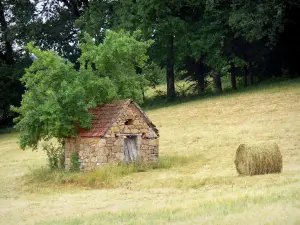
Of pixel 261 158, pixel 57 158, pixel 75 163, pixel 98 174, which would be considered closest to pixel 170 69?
pixel 57 158

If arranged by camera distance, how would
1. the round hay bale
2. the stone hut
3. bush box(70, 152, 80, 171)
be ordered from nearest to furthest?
1. the round hay bale
2. the stone hut
3. bush box(70, 152, 80, 171)

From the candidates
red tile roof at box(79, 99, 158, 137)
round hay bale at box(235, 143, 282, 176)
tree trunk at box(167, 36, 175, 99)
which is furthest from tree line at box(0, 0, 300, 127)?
round hay bale at box(235, 143, 282, 176)

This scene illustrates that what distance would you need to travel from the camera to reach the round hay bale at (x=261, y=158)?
18734mm

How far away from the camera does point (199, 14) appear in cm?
4712

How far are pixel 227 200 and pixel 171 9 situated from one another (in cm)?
3293

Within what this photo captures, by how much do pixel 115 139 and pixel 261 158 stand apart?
7585 mm

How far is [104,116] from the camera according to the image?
25469mm

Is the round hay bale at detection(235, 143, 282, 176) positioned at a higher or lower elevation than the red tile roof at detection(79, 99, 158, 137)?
lower

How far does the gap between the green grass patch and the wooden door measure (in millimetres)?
385

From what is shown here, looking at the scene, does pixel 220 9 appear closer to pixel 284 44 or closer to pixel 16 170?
pixel 284 44

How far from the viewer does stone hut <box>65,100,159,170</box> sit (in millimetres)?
24281

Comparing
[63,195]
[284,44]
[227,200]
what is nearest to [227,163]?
[63,195]

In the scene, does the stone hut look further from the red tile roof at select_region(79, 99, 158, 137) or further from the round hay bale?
the round hay bale

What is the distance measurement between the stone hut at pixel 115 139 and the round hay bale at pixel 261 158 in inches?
271
